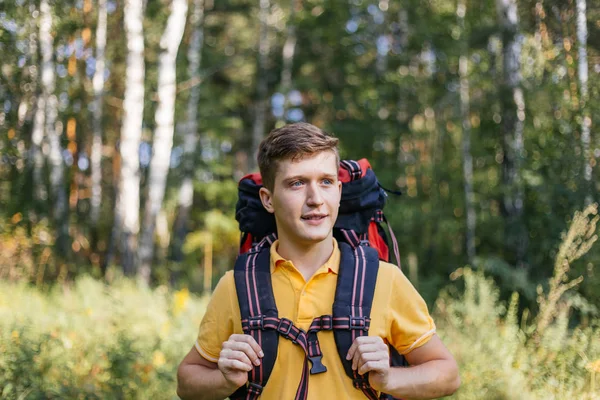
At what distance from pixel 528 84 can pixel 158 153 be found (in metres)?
6.11

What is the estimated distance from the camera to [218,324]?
7.16ft

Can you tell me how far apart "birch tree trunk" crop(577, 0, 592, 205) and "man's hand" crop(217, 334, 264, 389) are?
171 inches

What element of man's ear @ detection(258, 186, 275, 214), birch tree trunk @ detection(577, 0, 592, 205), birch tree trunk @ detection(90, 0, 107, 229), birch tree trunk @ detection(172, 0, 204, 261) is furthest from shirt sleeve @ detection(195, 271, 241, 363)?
birch tree trunk @ detection(172, 0, 204, 261)

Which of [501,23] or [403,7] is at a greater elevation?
[403,7]

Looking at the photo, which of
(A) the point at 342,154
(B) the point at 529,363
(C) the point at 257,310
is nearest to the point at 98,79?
(A) the point at 342,154

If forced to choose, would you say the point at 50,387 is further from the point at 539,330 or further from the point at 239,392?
the point at 539,330

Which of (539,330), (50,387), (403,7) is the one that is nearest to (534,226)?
(539,330)

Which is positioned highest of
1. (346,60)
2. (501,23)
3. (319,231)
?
(346,60)

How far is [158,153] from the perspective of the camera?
10305 mm

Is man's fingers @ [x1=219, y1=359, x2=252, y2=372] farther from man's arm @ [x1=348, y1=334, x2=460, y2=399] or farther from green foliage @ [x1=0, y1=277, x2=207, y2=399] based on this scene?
green foliage @ [x1=0, y1=277, x2=207, y2=399]

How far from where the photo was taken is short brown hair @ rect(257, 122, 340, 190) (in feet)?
6.99

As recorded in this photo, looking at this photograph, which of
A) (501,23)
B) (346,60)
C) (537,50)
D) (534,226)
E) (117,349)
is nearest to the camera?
(117,349)

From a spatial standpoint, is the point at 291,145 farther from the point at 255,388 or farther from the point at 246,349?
the point at 255,388

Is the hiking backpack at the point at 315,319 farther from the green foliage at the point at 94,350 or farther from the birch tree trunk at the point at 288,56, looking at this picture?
the birch tree trunk at the point at 288,56
